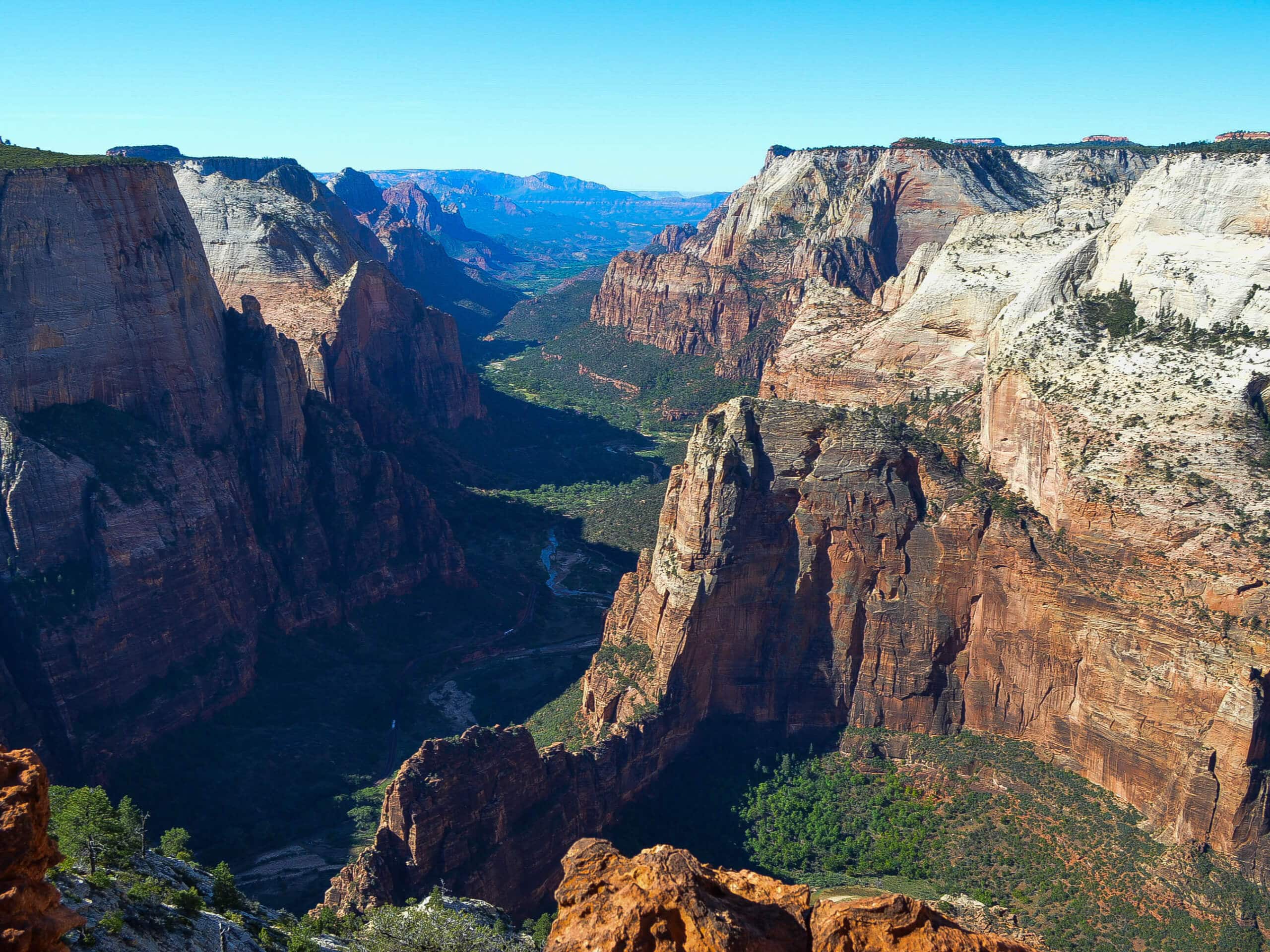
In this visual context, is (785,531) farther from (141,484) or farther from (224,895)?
(141,484)

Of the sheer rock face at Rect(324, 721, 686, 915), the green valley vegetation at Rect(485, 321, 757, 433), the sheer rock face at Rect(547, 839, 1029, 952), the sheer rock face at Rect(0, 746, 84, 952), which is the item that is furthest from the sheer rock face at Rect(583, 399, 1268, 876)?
the green valley vegetation at Rect(485, 321, 757, 433)

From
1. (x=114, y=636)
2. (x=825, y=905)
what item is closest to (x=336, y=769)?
(x=114, y=636)

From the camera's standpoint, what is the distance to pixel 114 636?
69500 mm

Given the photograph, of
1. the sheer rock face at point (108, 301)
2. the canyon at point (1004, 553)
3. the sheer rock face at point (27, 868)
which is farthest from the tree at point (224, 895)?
the sheer rock face at point (108, 301)

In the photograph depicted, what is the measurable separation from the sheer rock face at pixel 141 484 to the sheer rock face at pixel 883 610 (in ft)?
102

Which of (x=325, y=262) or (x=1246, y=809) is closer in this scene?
(x=1246, y=809)

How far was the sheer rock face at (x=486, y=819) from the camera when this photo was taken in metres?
50.9

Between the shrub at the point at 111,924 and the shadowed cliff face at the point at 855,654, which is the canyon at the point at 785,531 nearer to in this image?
the shadowed cliff face at the point at 855,654

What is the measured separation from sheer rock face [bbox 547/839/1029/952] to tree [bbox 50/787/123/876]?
18149 mm

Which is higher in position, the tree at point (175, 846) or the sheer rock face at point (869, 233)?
the sheer rock face at point (869, 233)

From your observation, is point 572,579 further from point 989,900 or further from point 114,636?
point 989,900

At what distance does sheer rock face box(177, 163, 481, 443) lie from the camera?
115 meters

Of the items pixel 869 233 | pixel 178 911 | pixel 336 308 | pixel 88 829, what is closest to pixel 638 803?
pixel 178 911

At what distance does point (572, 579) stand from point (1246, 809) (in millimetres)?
69680
